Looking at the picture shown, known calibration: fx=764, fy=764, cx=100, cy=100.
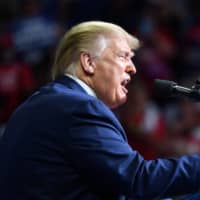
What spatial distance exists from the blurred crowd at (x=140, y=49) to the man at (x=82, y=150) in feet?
6.07

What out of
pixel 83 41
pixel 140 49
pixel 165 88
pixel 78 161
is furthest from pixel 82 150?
pixel 140 49

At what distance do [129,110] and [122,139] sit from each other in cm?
191

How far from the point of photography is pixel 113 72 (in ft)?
7.24

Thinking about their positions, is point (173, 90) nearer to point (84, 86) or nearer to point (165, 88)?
point (165, 88)

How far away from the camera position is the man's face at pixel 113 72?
7.24 ft

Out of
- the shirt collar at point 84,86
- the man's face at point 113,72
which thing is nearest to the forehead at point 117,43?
the man's face at point 113,72

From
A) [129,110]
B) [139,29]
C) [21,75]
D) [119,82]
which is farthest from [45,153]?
[139,29]

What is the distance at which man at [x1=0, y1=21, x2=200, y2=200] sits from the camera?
194 cm

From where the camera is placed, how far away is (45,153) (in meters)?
2.01

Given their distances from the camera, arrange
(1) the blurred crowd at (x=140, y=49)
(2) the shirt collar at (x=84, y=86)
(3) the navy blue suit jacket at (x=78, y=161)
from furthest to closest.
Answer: (1) the blurred crowd at (x=140, y=49) < (2) the shirt collar at (x=84, y=86) < (3) the navy blue suit jacket at (x=78, y=161)

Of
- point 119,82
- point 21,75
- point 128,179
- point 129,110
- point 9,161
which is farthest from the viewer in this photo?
point 21,75

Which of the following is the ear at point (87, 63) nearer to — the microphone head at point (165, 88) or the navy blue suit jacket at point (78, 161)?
the navy blue suit jacket at point (78, 161)

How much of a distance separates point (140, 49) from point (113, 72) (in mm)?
2614

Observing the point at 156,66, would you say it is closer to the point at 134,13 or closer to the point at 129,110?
the point at 134,13
